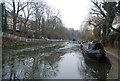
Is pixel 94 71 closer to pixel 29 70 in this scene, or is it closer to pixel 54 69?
pixel 54 69

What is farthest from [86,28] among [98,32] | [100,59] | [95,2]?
[100,59]

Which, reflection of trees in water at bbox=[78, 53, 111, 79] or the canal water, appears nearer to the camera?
the canal water

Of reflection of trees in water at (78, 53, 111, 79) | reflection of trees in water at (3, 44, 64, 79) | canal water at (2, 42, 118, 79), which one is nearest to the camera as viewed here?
reflection of trees in water at (3, 44, 64, 79)

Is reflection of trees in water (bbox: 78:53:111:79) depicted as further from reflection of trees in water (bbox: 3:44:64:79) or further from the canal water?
reflection of trees in water (bbox: 3:44:64:79)

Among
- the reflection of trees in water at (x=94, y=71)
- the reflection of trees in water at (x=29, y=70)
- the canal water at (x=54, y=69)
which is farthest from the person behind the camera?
the reflection of trees in water at (x=94, y=71)

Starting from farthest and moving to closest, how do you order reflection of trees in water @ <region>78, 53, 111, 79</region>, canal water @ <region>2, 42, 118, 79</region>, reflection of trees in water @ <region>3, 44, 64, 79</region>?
reflection of trees in water @ <region>78, 53, 111, 79</region> → canal water @ <region>2, 42, 118, 79</region> → reflection of trees in water @ <region>3, 44, 64, 79</region>

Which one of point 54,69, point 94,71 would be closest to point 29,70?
point 54,69

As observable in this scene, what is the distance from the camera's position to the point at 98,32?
119 feet

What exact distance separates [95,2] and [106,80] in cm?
1692

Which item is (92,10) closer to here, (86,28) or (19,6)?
(86,28)

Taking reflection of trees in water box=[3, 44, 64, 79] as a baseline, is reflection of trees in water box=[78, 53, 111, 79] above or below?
below

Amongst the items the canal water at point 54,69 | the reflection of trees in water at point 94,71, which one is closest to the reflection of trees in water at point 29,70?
the canal water at point 54,69

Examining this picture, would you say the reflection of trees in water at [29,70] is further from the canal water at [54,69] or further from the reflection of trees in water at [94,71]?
the reflection of trees in water at [94,71]

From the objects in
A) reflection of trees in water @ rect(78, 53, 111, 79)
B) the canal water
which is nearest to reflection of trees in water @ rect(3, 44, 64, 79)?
the canal water
